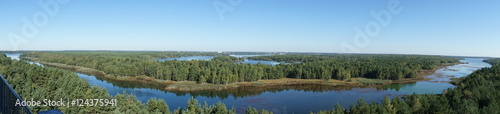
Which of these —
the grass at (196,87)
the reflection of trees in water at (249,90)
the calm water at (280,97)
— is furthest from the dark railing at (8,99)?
the grass at (196,87)

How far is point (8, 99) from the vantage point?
382 centimetres

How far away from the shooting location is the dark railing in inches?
146

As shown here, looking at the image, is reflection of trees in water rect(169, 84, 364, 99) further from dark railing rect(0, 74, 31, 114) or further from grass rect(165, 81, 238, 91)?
dark railing rect(0, 74, 31, 114)

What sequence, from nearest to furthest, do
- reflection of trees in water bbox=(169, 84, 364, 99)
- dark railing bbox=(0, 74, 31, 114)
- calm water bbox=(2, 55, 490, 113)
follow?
dark railing bbox=(0, 74, 31, 114) → calm water bbox=(2, 55, 490, 113) → reflection of trees in water bbox=(169, 84, 364, 99)

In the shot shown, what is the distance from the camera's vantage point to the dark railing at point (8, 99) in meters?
3.72

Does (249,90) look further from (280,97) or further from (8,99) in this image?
(8,99)

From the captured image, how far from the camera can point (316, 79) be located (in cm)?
6444

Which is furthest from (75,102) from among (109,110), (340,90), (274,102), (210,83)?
(340,90)

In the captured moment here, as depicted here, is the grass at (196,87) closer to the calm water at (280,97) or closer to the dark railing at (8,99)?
the calm water at (280,97)

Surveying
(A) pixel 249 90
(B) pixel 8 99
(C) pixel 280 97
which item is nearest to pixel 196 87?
(A) pixel 249 90

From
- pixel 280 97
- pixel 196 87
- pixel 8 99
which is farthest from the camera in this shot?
pixel 196 87

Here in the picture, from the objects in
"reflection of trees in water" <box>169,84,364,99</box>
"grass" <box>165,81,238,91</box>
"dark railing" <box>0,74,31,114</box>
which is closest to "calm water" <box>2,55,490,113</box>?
"reflection of trees in water" <box>169,84,364,99</box>

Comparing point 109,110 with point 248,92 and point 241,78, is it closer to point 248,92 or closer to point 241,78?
point 248,92

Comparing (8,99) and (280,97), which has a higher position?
(8,99)
